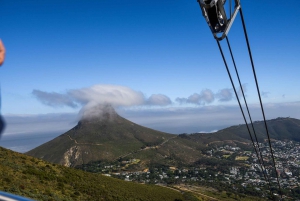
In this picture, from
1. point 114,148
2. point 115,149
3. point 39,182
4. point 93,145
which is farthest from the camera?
point 114,148

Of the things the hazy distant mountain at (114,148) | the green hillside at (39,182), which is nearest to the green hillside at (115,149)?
the hazy distant mountain at (114,148)

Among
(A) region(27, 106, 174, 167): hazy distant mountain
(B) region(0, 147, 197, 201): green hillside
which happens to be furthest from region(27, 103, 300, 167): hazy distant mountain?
(B) region(0, 147, 197, 201): green hillside

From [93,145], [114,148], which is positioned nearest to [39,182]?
[93,145]

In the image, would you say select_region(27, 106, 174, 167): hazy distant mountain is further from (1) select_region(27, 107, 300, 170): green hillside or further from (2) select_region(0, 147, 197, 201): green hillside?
(2) select_region(0, 147, 197, 201): green hillside

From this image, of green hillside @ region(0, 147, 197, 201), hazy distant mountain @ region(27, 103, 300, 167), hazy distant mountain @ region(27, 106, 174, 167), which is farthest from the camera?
hazy distant mountain @ region(27, 103, 300, 167)

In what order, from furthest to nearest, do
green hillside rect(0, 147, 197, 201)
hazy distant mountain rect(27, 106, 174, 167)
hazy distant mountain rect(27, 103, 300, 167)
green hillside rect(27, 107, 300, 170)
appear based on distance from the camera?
hazy distant mountain rect(27, 103, 300, 167) → green hillside rect(27, 107, 300, 170) → hazy distant mountain rect(27, 106, 174, 167) → green hillside rect(0, 147, 197, 201)

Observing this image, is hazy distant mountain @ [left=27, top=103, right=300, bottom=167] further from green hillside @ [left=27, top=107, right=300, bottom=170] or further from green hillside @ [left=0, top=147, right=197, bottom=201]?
green hillside @ [left=0, top=147, right=197, bottom=201]

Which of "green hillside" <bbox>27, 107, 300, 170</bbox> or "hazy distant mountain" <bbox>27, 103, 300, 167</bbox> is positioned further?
"hazy distant mountain" <bbox>27, 103, 300, 167</bbox>

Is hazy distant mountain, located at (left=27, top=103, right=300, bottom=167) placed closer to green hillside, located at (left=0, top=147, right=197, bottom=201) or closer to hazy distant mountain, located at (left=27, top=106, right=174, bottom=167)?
hazy distant mountain, located at (left=27, top=106, right=174, bottom=167)

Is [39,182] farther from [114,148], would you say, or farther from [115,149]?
[114,148]

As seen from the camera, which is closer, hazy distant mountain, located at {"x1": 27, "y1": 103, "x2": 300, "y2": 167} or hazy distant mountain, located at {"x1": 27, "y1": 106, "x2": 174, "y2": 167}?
hazy distant mountain, located at {"x1": 27, "y1": 106, "x2": 174, "y2": 167}

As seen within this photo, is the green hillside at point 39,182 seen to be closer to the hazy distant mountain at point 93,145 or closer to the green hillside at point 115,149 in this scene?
the green hillside at point 115,149

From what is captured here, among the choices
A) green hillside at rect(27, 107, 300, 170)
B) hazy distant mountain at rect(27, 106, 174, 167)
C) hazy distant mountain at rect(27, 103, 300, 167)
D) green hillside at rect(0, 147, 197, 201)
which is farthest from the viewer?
hazy distant mountain at rect(27, 103, 300, 167)
